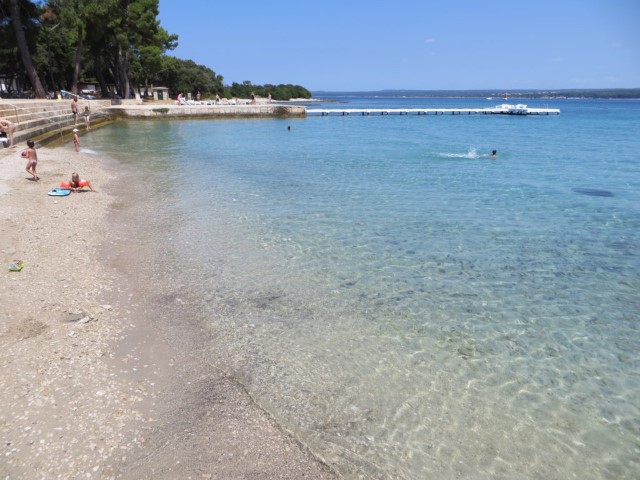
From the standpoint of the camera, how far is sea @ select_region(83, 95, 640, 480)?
458 centimetres

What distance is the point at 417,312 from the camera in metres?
7.07

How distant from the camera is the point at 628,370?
577 centimetres

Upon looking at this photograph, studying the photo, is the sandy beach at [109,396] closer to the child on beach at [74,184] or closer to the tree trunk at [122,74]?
the child on beach at [74,184]

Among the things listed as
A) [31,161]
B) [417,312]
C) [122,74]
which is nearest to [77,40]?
[122,74]

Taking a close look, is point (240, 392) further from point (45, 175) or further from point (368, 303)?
point (45, 175)

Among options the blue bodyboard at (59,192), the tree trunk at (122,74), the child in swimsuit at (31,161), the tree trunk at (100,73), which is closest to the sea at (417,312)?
the blue bodyboard at (59,192)

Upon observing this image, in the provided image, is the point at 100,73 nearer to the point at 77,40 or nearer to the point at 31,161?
the point at 77,40

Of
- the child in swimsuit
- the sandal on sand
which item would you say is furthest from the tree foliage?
the sandal on sand

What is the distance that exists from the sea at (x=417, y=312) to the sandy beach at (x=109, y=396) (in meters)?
0.33

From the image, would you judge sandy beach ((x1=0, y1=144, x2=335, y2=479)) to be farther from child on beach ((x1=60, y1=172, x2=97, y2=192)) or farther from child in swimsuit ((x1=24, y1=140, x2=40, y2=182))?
child in swimsuit ((x1=24, y1=140, x2=40, y2=182))

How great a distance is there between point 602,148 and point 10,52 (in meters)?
56.6

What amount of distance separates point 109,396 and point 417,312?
14.3 feet

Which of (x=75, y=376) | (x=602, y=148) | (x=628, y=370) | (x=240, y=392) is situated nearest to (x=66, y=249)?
(x=75, y=376)

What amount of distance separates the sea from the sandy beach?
0.33 meters
